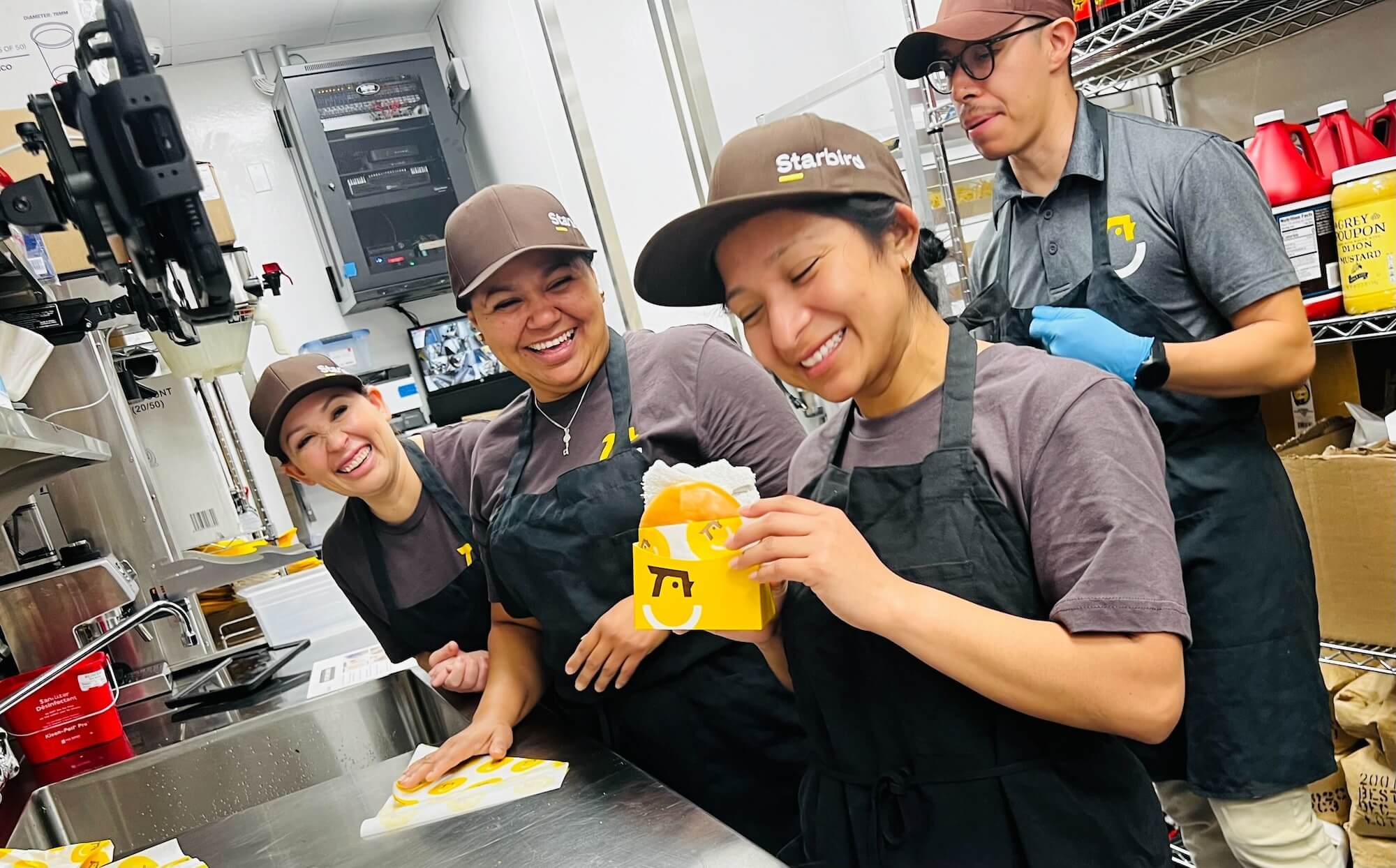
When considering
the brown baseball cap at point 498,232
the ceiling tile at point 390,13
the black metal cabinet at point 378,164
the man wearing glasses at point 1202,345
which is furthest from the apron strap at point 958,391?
the ceiling tile at point 390,13

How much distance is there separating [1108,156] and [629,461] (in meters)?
0.98

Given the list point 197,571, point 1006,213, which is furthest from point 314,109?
point 1006,213

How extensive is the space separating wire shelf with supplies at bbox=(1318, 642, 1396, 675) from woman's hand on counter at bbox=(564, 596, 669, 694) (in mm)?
1304

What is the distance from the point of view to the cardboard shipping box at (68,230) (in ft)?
7.48

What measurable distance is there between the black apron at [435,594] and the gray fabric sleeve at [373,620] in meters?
0.01

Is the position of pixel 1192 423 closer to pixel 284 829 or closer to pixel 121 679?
pixel 284 829

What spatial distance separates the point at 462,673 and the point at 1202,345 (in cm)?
140

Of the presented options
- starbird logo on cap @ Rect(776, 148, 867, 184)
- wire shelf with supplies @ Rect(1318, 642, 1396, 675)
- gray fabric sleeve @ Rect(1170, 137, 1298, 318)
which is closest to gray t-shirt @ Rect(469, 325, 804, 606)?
starbird logo on cap @ Rect(776, 148, 867, 184)

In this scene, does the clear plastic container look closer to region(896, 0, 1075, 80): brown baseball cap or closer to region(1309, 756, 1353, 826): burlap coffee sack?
region(896, 0, 1075, 80): brown baseball cap

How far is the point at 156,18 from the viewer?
4039 millimetres

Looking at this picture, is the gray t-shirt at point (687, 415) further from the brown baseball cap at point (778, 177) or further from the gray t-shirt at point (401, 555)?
the brown baseball cap at point (778, 177)

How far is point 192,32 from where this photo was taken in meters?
4.30

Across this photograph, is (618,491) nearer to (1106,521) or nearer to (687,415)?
(687,415)

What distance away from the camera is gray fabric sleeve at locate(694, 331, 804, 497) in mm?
1446
